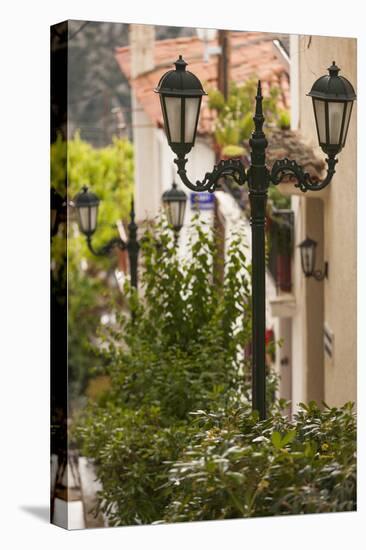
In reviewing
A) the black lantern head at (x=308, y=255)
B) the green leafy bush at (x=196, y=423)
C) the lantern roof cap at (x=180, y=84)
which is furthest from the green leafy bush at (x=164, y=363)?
the lantern roof cap at (x=180, y=84)

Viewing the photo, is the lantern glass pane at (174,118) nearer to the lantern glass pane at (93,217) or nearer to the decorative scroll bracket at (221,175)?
the decorative scroll bracket at (221,175)

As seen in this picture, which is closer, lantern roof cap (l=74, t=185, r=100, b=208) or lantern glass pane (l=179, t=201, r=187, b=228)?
lantern roof cap (l=74, t=185, r=100, b=208)

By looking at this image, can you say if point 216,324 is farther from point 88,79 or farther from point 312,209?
point 88,79

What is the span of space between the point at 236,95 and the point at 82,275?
53.4 inches

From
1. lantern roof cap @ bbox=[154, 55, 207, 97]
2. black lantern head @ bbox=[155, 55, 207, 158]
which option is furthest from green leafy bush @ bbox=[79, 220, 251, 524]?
lantern roof cap @ bbox=[154, 55, 207, 97]

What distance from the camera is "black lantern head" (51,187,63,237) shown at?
7.29 metres

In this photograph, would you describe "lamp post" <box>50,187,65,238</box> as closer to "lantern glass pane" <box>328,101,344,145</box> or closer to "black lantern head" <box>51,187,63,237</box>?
"black lantern head" <box>51,187,63,237</box>

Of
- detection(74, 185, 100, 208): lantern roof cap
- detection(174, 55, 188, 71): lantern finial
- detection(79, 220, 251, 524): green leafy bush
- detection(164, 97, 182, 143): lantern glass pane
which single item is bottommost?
detection(79, 220, 251, 524): green leafy bush

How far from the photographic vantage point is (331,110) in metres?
7.55

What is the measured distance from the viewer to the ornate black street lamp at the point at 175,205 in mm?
7648

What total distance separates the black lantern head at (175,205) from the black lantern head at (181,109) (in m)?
0.50

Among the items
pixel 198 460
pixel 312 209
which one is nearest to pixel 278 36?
pixel 312 209

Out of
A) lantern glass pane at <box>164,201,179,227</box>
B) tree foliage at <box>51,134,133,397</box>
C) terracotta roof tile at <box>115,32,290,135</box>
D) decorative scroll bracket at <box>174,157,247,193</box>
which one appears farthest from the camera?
lantern glass pane at <box>164,201,179,227</box>

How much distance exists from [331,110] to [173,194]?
965 millimetres
